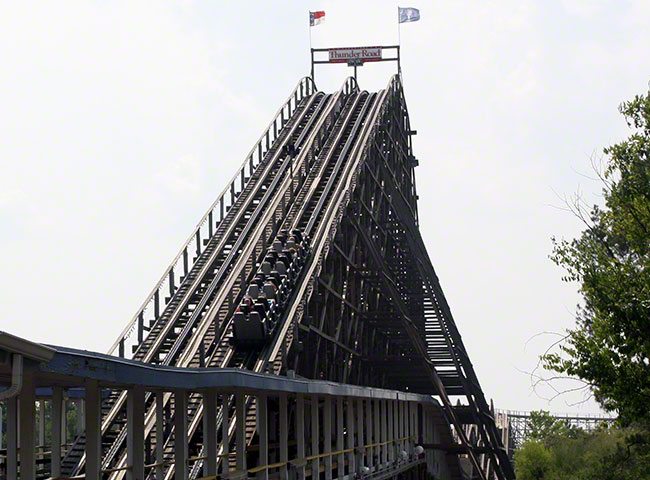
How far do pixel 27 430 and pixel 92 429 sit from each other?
0.69 metres

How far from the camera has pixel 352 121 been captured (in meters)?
48.4

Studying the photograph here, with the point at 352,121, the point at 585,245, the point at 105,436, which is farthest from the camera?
the point at 352,121

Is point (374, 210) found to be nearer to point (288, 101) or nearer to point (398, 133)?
point (288, 101)

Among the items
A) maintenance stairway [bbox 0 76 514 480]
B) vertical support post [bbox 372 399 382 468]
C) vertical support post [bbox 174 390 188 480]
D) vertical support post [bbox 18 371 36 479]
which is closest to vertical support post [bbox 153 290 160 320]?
maintenance stairway [bbox 0 76 514 480]

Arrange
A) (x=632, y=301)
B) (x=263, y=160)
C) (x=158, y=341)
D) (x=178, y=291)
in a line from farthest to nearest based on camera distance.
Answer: (x=263, y=160)
(x=178, y=291)
(x=158, y=341)
(x=632, y=301)

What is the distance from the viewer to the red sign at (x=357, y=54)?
59.3m

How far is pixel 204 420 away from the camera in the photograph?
15.5 metres

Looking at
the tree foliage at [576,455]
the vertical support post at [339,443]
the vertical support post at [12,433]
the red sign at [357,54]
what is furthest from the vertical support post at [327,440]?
the red sign at [357,54]

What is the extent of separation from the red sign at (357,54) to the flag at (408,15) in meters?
2.81

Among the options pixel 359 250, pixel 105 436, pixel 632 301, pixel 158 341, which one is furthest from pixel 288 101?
pixel 632 301

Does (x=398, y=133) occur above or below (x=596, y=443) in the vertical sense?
above

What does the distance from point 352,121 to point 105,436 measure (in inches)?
1104

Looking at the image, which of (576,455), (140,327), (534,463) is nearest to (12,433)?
(140,327)

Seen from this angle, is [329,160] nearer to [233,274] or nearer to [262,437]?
[233,274]
